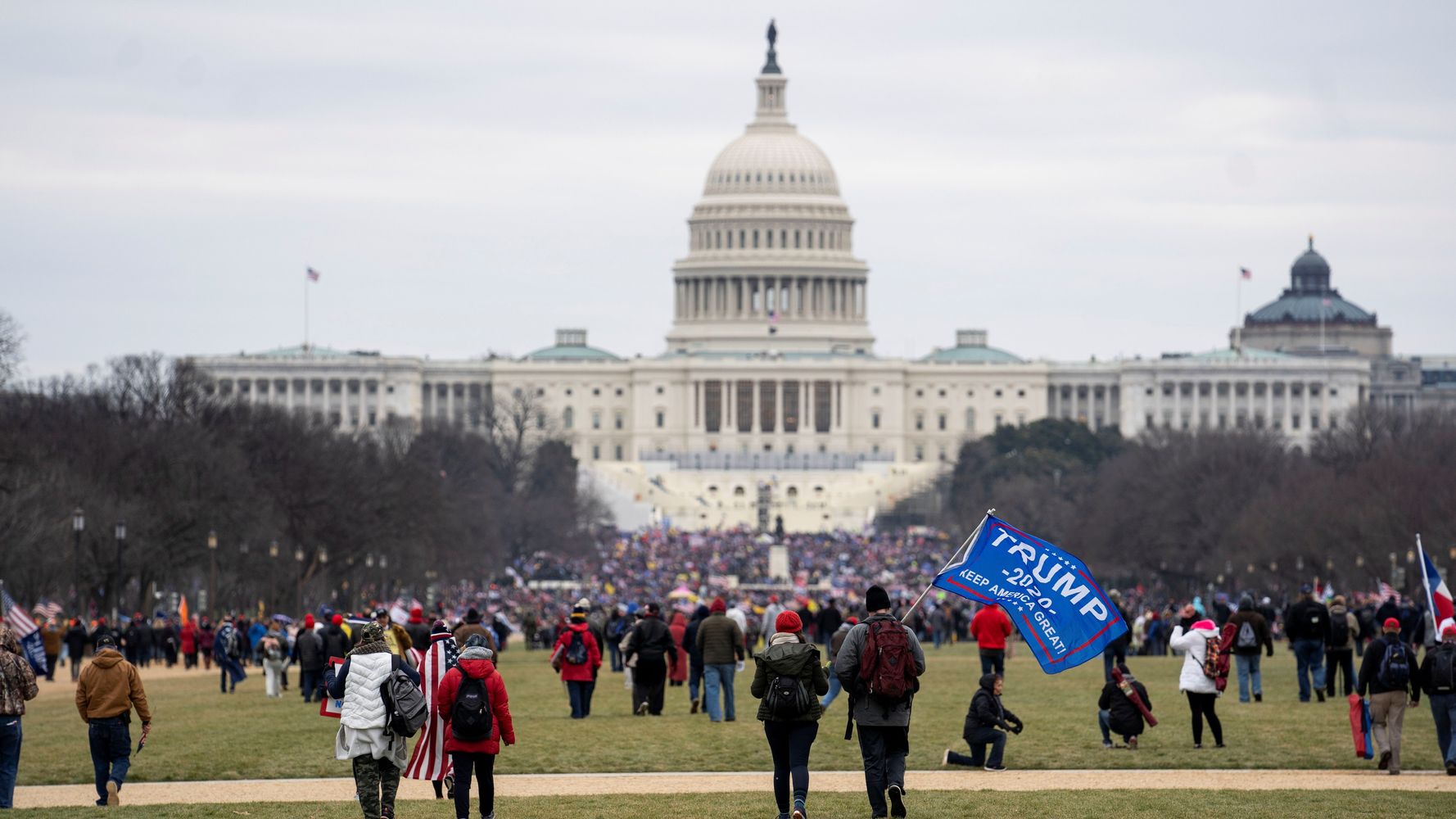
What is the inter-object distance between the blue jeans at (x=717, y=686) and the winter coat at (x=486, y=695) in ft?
36.8

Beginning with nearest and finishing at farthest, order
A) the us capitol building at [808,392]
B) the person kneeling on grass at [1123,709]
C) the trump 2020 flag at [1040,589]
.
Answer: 1. the trump 2020 flag at [1040,589]
2. the person kneeling on grass at [1123,709]
3. the us capitol building at [808,392]

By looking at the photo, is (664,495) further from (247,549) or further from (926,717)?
(926,717)

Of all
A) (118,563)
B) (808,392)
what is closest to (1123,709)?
(118,563)

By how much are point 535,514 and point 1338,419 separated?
77542mm

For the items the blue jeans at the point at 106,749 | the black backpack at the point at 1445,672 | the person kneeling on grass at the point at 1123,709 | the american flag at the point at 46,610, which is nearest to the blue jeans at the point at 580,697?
the person kneeling on grass at the point at 1123,709

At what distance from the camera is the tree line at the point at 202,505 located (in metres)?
65.1

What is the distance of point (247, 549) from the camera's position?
72.6 meters

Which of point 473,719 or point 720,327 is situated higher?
point 720,327

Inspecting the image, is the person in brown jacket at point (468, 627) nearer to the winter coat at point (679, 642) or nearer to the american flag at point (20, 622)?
the winter coat at point (679, 642)

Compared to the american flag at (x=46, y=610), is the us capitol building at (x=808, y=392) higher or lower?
higher

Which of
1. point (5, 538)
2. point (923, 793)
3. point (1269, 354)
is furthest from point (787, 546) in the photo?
point (923, 793)

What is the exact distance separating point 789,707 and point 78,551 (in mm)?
37719

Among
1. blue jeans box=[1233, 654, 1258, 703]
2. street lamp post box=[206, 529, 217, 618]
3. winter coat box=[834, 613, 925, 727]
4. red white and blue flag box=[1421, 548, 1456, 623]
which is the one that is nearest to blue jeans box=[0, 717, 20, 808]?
winter coat box=[834, 613, 925, 727]

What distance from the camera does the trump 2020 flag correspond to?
23.9 meters
